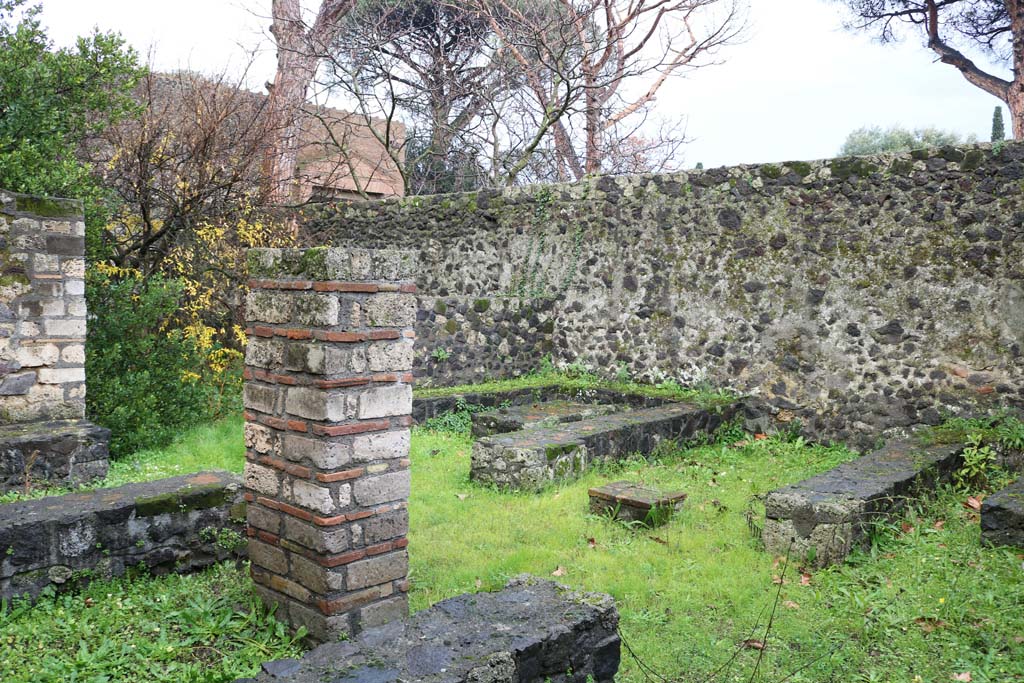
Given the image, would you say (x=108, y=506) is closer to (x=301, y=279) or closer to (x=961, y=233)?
(x=301, y=279)

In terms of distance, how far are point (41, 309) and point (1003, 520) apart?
25.6 feet

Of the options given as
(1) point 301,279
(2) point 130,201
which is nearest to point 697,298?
(1) point 301,279

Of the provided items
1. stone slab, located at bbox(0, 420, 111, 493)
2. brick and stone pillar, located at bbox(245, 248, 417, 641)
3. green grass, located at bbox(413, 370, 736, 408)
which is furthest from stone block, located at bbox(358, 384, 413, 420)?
green grass, located at bbox(413, 370, 736, 408)

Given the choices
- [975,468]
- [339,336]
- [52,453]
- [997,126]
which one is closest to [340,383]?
[339,336]

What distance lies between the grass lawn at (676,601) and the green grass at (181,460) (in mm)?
A: 209

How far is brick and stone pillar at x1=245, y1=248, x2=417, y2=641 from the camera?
3.82 metres

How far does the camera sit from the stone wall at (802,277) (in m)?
7.44

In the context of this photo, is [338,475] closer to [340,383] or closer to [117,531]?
[340,383]

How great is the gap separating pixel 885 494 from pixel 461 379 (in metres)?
6.15

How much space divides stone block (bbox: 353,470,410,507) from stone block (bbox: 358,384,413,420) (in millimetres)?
324

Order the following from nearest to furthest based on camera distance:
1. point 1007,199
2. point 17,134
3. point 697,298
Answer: point 1007,199
point 17,134
point 697,298

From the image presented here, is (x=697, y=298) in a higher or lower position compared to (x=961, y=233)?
lower

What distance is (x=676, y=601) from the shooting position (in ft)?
15.5

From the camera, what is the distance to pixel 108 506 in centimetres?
455
